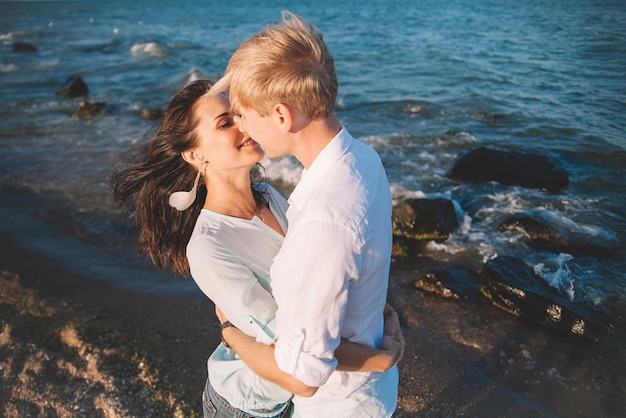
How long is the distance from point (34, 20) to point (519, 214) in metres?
49.3

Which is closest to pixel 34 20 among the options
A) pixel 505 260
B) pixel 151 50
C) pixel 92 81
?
pixel 151 50

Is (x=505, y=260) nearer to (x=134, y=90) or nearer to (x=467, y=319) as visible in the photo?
(x=467, y=319)

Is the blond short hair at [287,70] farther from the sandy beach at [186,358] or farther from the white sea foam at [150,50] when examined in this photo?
the white sea foam at [150,50]

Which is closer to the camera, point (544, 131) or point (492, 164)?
point (492, 164)

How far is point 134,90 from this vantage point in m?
17.3

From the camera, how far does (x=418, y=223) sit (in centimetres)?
717

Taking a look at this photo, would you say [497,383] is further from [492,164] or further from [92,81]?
[92,81]

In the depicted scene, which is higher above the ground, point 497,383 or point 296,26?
point 296,26

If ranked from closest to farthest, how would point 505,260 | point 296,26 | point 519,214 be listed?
point 296,26
point 505,260
point 519,214

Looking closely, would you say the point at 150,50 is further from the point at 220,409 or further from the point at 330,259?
the point at 330,259

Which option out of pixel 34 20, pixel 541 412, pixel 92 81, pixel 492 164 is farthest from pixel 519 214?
pixel 34 20

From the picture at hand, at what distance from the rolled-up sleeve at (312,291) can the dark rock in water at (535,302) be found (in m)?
4.52

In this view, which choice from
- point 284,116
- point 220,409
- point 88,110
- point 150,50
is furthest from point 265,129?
point 150,50

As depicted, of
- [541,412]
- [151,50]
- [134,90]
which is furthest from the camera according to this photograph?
[151,50]
